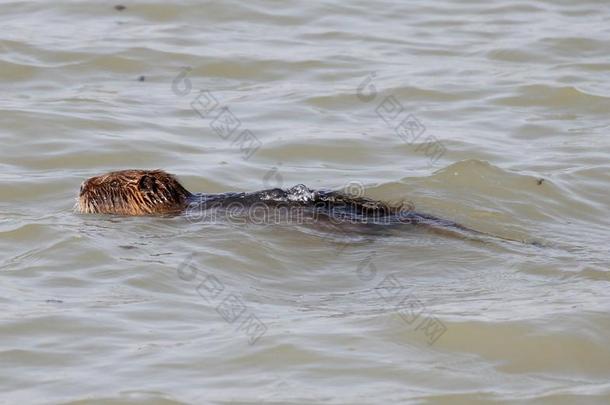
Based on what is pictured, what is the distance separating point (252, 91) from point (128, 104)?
5.17 ft

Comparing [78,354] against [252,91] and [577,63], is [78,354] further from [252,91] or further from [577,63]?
[577,63]

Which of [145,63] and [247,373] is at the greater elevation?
[145,63]

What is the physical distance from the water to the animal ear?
10.7 inches

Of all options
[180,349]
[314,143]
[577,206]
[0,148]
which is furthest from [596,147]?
[180,349]

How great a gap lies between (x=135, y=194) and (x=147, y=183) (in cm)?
12

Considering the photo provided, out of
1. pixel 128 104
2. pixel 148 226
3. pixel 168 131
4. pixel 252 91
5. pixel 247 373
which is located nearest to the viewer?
pixel 247 373

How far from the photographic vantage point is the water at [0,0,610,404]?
6551 mm

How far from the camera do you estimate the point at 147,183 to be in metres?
8.97

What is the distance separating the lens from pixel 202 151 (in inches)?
453
